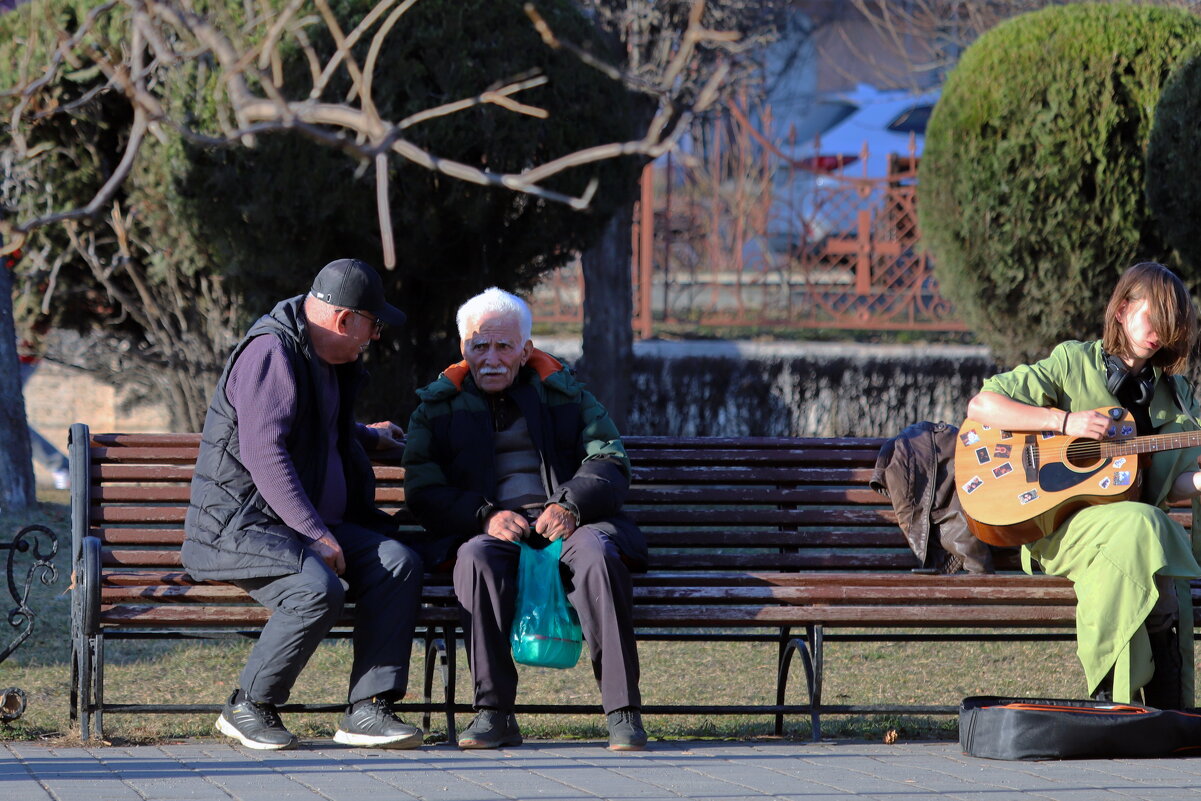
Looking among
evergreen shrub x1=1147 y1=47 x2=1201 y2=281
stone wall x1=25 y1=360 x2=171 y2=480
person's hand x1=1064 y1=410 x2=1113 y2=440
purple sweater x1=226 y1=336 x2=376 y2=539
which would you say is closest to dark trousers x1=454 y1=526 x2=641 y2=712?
purple sweater x1=226 y1=336 x2=376 y2=539

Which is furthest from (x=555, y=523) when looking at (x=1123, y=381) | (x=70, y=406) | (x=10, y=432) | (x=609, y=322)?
(x=70, y=406)

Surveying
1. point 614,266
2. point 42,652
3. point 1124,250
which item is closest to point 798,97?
point 614,266

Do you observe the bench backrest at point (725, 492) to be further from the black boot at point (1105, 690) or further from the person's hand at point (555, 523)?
the black boot at point (1105, 690)

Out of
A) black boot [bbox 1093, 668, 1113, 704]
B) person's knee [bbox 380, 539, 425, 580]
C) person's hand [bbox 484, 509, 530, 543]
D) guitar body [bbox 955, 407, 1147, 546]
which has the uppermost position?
guitar body [bbox 955, 407, 1147, 546]

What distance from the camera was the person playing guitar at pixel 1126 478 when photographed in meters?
4.44

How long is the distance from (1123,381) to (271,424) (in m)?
2.58

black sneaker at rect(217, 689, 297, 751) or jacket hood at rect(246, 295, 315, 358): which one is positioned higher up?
jacket hood at rect(246, 295, 315, 358)

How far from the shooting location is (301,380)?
4.50m

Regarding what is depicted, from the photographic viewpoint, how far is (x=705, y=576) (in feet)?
15.7

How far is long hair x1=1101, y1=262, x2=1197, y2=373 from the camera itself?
474 centimetres

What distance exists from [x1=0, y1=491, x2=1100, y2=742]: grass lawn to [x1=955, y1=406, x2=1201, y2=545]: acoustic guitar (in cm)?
69

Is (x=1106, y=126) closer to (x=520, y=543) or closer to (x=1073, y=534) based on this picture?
(x=1073, y=534)

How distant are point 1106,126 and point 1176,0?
2172mm

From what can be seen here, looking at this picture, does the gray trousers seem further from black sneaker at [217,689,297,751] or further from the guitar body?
the guitar body
